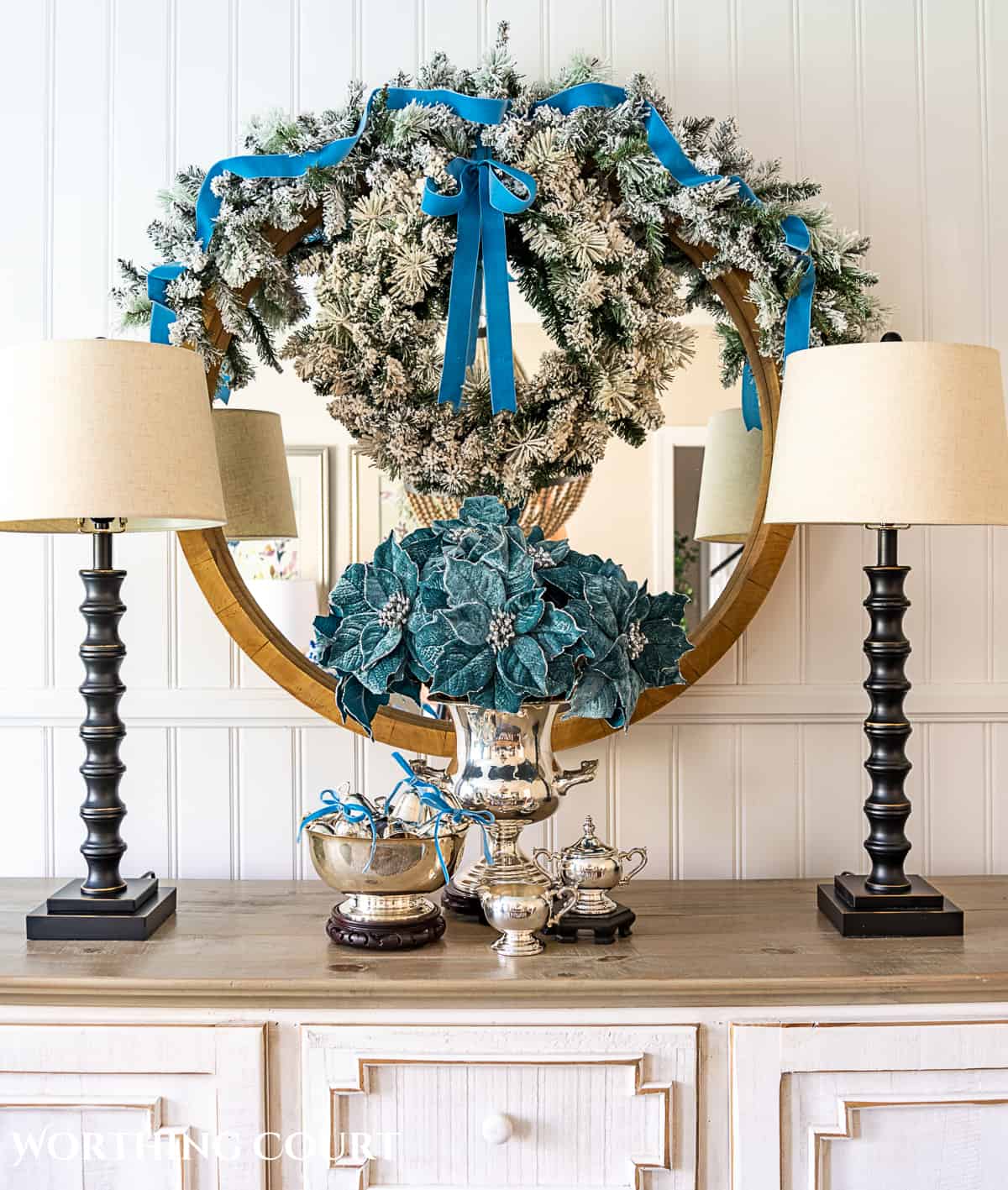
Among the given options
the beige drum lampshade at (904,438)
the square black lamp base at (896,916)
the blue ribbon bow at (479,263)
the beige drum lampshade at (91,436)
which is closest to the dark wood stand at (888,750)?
the square black lamp base at (896,916)

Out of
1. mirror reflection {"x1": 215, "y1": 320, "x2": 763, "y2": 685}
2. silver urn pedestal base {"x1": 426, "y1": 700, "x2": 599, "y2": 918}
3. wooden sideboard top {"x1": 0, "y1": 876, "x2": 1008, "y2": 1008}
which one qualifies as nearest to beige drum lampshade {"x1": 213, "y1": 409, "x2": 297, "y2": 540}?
mirror reflection {"x1": 215, "y1": 320, "x2": 763, "y2": 685}

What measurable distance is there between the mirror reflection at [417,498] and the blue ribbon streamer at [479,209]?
0.16 m

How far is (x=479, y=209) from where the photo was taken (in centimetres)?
154

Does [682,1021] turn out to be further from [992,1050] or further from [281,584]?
[281,584]

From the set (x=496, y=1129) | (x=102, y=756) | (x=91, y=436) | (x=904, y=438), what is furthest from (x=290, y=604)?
(x=904, y=438)

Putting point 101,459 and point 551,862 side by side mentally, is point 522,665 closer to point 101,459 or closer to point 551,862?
point 551,862

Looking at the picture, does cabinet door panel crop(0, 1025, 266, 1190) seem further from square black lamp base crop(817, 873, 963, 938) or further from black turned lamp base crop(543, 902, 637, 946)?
square black lamp base crop(817, 873, 963, 938)

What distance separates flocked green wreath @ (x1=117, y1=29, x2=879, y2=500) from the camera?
1.54m

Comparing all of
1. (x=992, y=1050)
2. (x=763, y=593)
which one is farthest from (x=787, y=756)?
(x=992, y=1050)

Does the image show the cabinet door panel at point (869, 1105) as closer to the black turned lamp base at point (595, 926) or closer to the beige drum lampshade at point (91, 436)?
the black turned lamp base at point (595, 926)

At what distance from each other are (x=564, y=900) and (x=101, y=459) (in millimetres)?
779

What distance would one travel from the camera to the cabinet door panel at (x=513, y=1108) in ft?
3.92

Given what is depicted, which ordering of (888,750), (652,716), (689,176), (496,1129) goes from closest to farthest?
(496,1129), (888,750), (689,176), (652,716)

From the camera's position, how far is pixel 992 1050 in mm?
1214
